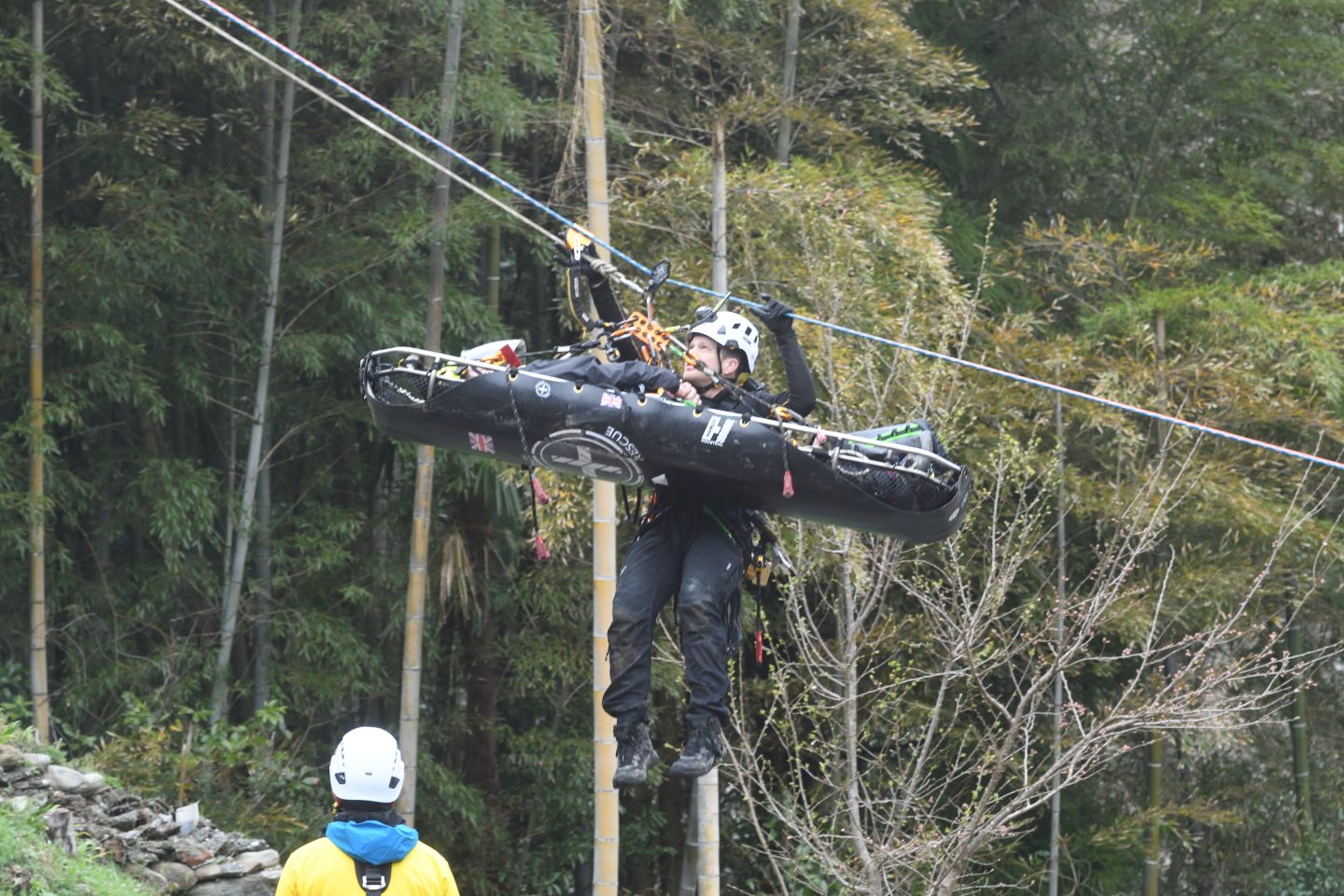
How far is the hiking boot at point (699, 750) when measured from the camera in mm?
4035

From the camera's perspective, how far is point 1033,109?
36.7ft

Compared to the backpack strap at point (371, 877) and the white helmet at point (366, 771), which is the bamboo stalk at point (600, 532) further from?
the backpack strap at point (371, 877)

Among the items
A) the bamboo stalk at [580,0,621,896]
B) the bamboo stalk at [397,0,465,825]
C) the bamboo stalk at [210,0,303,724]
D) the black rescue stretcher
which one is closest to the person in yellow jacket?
the black rescue stretcher

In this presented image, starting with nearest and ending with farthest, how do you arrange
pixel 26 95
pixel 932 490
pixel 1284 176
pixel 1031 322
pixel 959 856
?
pixel 932 490 → pixel 959 856 → pixel 26 95 → pixel 1031 322 → pixel 1284 176

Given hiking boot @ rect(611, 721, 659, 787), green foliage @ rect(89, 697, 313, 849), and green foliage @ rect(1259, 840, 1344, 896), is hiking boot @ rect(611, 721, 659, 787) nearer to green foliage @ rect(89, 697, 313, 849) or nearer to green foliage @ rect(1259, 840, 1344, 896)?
green foliage @ rect(89, 697, 313, 849)

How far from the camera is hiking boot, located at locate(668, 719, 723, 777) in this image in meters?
4.04

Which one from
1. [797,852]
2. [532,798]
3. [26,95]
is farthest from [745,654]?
[26,95]

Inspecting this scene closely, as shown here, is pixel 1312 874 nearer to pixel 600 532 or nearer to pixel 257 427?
pixel 600 532

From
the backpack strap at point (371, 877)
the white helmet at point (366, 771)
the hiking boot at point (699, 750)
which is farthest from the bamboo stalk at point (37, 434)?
the backpack strap at point (371, 877)

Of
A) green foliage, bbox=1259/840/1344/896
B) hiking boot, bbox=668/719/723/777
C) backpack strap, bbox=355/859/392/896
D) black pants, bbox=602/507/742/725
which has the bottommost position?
green foliage, bbox=1259/840/1344/896

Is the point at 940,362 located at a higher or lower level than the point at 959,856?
higher

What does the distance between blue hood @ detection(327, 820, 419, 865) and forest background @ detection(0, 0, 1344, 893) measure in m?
4.52

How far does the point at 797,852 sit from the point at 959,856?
1041mm

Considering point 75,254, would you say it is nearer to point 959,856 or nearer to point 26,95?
point 26,95
